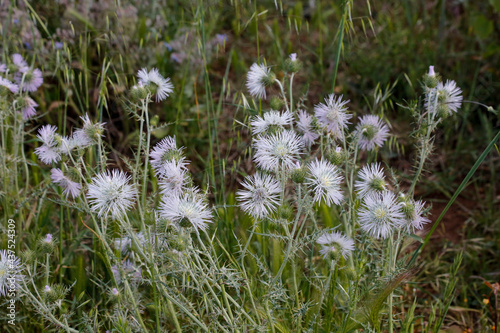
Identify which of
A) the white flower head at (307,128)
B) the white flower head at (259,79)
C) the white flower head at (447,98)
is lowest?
the white flower head at (307,128)

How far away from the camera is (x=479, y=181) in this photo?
2.49m

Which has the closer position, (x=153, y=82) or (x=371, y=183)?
(x=371, y=183)

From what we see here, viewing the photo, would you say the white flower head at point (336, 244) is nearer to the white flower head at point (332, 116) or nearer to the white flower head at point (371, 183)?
the white flower head at point (371, 183)

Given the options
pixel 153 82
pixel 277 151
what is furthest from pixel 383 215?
pixel 153 82

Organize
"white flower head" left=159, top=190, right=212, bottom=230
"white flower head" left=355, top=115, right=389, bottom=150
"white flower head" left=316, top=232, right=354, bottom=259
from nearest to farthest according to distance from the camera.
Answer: "white flower head" left=159, top=190, right=212, bottom=230
"white flower head" left=316, top=232, right=354, bottom=259
"white flower head" left=355, top=115, right=389, bottom=150

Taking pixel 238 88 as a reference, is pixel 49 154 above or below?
below

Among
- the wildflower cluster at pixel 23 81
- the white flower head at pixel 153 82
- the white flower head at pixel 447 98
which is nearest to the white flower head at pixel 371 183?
the white flower head at pixel 447 98

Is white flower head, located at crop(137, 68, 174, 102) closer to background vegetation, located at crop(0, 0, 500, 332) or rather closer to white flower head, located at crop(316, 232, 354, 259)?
background vegetation, located at crop(0, 0, 500, 332)

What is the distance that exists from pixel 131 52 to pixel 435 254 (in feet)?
5.06

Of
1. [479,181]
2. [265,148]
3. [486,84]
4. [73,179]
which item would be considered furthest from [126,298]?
[486,84]

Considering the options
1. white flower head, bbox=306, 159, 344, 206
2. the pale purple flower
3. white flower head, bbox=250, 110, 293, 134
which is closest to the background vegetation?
the pale purple flower

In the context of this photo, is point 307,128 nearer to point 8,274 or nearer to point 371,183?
point 371,183

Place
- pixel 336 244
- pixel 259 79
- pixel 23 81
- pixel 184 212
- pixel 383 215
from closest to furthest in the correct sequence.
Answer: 1. pixel 184 212
2. pixel 383 215
3. pixel 336 244
4. pixel 259 79
5. pixel 23 81

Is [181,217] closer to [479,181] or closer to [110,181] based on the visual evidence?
[110,181]
